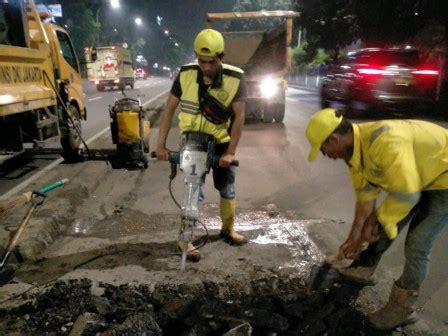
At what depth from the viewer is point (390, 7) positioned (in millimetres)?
19266

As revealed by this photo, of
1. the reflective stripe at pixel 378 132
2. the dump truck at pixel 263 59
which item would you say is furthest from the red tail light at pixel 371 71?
the reflective stripe at pixel 378 132

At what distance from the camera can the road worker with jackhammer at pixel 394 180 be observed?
215cm

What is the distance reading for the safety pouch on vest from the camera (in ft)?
11.1

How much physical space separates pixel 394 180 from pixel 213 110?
1708 mm

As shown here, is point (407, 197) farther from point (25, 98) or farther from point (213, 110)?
point (25, 98)

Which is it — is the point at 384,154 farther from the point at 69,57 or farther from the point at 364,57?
the point at 364,57

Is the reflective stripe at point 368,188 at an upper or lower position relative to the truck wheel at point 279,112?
upper

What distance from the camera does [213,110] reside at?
134 inches

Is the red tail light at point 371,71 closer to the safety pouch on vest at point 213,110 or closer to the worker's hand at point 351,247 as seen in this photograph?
the safety pouch on vest at point 213,110

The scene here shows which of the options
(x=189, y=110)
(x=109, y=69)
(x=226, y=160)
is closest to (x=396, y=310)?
(x=226, y=160)

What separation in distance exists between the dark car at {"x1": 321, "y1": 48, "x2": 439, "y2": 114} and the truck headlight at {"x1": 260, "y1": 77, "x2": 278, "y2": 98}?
2151 mm

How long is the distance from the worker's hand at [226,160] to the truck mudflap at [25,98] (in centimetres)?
368

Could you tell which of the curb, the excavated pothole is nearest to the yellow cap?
the excavated pothole

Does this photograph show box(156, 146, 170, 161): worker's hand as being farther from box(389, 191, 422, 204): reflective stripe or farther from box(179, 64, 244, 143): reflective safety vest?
box(389, 191, 422, 204): reflective stripe
